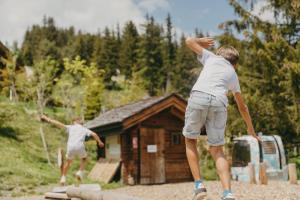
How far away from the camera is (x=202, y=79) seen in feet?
18.4

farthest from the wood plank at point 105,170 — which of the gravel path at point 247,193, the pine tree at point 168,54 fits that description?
the pine tree at point 168,54

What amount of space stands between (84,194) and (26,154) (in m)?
16.9

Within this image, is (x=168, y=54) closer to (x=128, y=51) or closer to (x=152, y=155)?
(x=128, y=51)

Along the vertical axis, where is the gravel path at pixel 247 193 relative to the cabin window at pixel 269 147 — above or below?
below

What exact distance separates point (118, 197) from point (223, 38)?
18.7 metres

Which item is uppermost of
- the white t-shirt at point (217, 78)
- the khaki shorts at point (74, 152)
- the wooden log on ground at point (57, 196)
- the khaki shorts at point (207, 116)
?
the white t-shirt at point (217, 78)

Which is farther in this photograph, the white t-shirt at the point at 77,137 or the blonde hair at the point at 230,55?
the white t-shirt at the point at 77,137

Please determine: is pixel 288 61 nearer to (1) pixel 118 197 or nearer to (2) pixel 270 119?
(2) pixel 270 119

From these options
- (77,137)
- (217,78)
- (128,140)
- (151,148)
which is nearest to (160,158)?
(151,148)

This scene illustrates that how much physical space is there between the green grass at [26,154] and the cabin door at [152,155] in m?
2.64

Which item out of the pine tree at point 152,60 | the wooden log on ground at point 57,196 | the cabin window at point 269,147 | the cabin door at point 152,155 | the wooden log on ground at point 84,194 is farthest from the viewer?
the pine tree at point 152,60

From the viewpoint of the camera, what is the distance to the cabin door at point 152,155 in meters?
20.4

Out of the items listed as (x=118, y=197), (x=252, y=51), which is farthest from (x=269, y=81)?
(x=118, y=197)

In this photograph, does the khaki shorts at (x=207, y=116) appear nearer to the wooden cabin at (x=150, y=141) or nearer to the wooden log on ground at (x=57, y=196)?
the wooden log on ground at (x=57, y=196)
